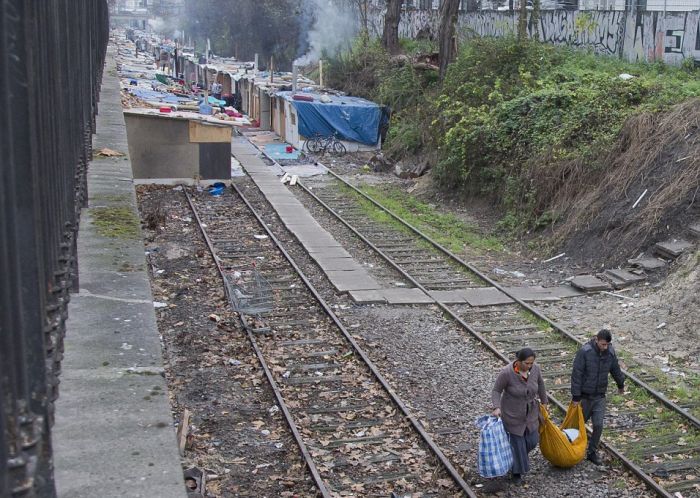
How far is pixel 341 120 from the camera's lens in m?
35.7

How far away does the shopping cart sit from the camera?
49.4 ft

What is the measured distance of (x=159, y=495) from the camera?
156 inches

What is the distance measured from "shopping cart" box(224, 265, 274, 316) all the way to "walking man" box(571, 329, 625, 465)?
6.59 m

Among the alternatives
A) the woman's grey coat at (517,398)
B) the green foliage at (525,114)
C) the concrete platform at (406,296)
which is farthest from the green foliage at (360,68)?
the woman's grey coat at (517,398)

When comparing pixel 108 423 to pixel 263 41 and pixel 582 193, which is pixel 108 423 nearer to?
pixel 582 193

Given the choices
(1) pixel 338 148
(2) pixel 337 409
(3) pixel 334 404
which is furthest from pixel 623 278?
(1) pixel 338 148

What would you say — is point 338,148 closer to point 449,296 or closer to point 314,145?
point 314,145

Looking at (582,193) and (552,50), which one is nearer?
→ (582,193)

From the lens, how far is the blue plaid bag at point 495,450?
8906mm

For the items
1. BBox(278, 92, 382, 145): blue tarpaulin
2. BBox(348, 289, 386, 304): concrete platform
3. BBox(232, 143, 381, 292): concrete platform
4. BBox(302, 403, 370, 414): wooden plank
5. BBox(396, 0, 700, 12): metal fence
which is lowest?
BBox(302, 403, 370, 414): wooden plank

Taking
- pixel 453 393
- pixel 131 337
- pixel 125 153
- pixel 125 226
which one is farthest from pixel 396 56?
pixel 131 337

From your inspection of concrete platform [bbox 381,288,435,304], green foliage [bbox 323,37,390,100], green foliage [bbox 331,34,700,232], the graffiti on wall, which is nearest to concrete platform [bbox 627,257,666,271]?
green foliage [bbox 331,34,700,232]

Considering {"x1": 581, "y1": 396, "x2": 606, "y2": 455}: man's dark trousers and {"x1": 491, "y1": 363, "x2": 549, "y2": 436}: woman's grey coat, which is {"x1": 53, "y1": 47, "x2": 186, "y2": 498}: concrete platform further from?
{"x1": 581, "y1": 396, "x2": 606, "y2": 455}: man's dark trousers

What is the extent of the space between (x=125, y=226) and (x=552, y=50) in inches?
924
